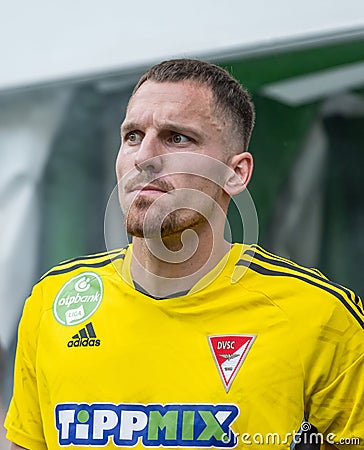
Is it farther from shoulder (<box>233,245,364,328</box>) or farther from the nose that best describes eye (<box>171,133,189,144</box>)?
shoulder (<box>233,245,364,328</box>)

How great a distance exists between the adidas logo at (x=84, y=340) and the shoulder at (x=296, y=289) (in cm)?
27

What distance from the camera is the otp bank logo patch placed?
122cm

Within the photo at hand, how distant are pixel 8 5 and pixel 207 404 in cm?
122

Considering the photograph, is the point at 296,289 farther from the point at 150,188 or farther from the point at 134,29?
the point at 134,29

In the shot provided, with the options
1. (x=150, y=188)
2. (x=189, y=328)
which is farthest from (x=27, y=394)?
(x=150, y=188)

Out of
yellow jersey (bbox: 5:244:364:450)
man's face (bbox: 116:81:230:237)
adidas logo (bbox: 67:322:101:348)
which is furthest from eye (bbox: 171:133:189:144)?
adidas logo (bbox: 67:322:101:348)

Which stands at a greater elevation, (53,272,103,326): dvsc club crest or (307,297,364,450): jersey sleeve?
(53,272,103,326): dvsc club crest

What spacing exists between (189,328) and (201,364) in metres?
0.07

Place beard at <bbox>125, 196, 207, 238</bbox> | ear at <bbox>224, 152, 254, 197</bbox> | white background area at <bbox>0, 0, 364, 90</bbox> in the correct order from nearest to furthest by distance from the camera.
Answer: beard at <bbox>125, 196, 207, 238</bbox> → ear at <bbox>224, 152, 254, 197</bbox> → white background area at <bbox>0, 0, 364, 90</bbox>

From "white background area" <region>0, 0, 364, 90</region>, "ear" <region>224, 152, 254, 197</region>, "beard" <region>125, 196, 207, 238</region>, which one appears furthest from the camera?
"white background area" <region>0, 0, 364, 90</region>

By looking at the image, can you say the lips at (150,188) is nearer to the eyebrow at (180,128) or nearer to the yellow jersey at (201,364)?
the eyebrow at (180,128)

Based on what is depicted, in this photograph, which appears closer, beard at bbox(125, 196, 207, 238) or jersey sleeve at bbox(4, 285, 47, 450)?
beard at bbox(125, 196, 207, 238)

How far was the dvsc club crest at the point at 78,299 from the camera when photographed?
136cm

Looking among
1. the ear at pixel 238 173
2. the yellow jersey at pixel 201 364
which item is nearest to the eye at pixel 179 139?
the ear at pixel 238 173
